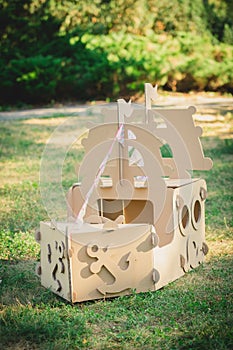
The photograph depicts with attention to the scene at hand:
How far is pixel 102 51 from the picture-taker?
49.3 feet

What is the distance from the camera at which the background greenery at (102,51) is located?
45.0ft

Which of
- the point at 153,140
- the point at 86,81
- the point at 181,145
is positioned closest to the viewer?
the point at 153,140

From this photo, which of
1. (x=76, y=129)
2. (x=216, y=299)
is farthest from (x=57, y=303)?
(x=76, y=129)

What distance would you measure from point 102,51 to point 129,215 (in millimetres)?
11583

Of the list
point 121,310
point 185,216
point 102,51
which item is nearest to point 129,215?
point 185,216

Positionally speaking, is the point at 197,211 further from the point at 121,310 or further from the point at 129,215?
the point at 121,310

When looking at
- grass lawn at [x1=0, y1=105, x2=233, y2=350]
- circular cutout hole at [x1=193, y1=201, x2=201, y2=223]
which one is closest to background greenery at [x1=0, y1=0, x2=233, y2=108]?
grass lawn at [x1=0, y1=105, x2=233, y2=350]

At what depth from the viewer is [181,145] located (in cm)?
366

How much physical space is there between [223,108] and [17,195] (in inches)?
293

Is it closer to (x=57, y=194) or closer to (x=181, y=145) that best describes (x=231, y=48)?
(x=57, y=194)

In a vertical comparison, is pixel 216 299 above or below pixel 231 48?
below

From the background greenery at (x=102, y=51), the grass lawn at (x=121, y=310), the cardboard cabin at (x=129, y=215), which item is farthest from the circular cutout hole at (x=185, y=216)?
the background greenery at (x=102, y=51)

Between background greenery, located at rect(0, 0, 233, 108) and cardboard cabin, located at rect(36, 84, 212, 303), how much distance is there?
9979mm

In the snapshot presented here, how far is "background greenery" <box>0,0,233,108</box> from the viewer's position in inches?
540
